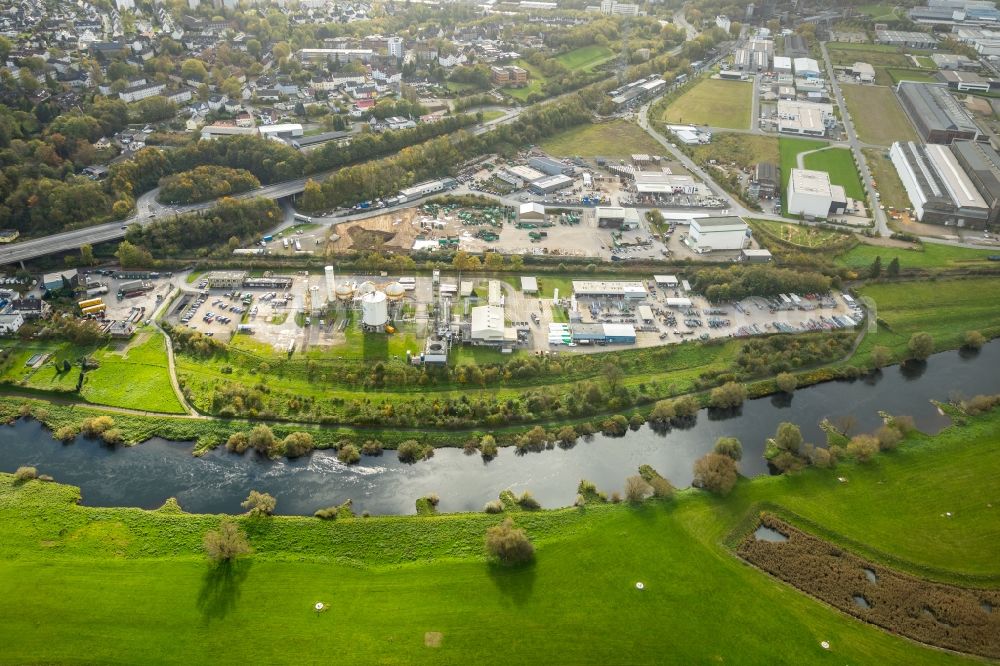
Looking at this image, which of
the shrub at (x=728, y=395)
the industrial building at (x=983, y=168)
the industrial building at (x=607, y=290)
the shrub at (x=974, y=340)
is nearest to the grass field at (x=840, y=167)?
the industrial building at (x=983, y=168)

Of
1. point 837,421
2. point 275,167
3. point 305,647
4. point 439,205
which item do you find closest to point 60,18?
point 275,167

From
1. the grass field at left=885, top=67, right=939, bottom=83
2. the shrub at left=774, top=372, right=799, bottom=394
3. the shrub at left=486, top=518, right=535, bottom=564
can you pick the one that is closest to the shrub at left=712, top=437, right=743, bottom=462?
the shrub at left=774, top=372, right=799, bottom=394

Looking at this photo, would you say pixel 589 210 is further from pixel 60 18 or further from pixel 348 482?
pixel 60 18

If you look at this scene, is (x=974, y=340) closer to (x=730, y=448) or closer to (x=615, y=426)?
(x=730, y=448)

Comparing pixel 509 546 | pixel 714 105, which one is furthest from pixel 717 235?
pixel 714 105

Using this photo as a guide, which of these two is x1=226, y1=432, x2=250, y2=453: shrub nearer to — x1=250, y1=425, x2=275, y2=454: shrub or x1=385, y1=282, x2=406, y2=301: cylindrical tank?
x1=250, y1=425, x2=275, y2=454: shrub

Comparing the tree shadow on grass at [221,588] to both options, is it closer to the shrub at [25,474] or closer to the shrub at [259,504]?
the shrub at [259,504]

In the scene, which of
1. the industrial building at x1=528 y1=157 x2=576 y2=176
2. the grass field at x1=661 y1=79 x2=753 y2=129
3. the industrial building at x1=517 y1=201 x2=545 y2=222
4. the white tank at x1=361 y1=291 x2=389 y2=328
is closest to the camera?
the white tank at x1=361 y1=291 x2=389 y2=328
